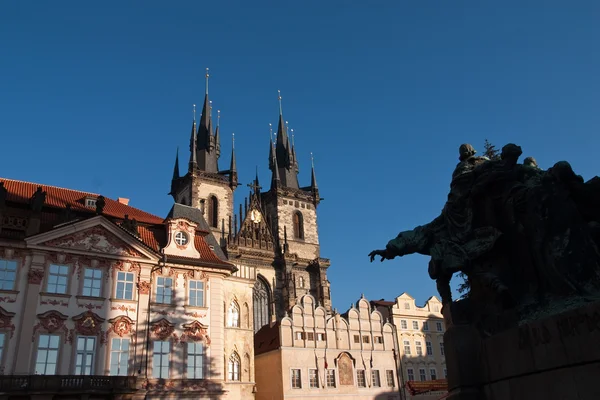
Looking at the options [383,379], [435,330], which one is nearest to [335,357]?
[383,379]

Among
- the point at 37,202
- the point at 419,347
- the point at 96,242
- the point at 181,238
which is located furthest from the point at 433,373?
the point at 37,202

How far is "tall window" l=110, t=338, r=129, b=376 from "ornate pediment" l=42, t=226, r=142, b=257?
3.50 m

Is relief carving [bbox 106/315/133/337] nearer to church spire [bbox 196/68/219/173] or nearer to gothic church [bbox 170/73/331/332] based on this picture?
gothic church [bbox 170/73/331/332]

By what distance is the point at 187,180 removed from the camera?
2299 inches

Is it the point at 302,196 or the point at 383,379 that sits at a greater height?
the point at 302,196

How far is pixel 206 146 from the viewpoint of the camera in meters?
62.3

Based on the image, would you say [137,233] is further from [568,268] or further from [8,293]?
[568,268]

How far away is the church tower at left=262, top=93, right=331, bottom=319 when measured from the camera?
53.8 m

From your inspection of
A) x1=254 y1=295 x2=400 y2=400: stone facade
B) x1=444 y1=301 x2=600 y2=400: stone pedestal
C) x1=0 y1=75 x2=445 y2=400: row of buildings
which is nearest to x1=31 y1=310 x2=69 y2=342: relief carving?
x1=0 y1=75 x2=445 y2=400: row of buildings

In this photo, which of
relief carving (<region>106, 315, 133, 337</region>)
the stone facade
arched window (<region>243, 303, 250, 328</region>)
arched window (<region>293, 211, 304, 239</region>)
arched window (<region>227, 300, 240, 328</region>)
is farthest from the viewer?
arched window (<region>293, 211, 304, 239</region>)

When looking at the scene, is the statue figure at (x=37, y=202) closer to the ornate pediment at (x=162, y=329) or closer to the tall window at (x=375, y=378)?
the ornate pediment at (x=162, y=329)

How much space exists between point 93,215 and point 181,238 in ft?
12.4

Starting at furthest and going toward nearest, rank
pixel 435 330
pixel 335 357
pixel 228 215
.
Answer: pixel 228 215 → pixel 435 330 → pixel 335 357

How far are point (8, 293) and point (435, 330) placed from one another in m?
31.1
